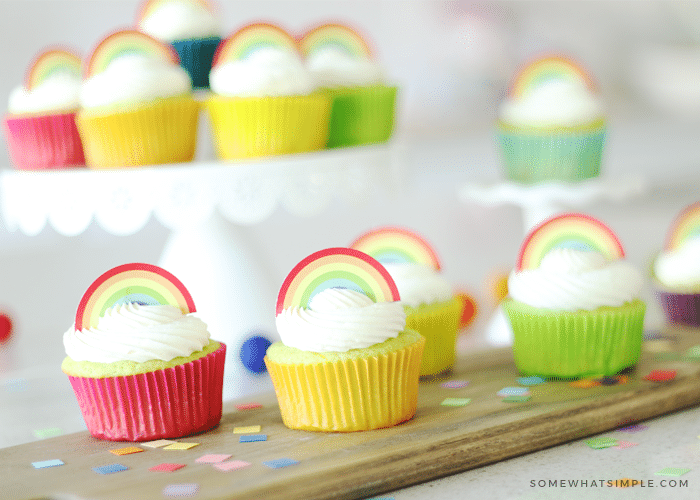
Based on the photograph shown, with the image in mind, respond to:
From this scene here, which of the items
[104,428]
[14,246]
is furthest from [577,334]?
[14,246]

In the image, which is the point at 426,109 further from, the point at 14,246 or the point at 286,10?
the point at 14,246

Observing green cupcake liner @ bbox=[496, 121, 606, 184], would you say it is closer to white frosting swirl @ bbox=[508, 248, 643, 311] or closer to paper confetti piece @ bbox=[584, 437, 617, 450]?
white frosting swirl @ bbox=[508, 248, 643, 311]

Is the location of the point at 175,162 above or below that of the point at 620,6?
below

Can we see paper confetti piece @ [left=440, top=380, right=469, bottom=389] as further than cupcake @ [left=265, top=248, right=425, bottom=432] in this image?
Yes

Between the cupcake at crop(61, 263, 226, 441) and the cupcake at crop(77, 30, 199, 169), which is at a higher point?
the cupcake at crop(77, 30, 199, 169)

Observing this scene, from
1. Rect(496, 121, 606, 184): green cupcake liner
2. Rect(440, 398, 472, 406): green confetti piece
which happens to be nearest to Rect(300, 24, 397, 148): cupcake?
Rect(496, 121, 606, 184): green cupcake liner
